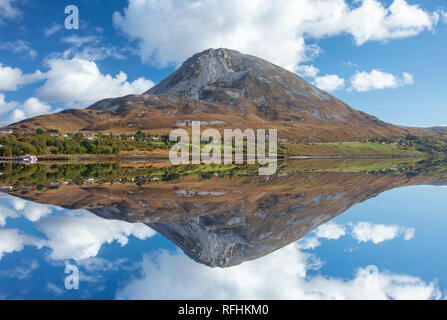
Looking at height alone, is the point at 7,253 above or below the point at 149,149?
below

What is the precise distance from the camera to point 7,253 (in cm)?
988

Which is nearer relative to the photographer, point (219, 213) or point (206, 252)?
point (206, 252)

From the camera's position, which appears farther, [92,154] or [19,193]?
[92,154]

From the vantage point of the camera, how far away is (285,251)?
1123 centimetres

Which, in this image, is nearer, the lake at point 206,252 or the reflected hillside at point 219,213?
the lake at point 206,252

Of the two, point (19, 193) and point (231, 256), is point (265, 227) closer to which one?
point (231, 256)

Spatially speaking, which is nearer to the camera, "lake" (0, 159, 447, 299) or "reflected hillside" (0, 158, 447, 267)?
"lake" (0, 159, 447, 299)

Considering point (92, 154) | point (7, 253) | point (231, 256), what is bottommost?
point (231, 256)

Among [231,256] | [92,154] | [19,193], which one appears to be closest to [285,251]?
[231,256]

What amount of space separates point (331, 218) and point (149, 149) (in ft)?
296
